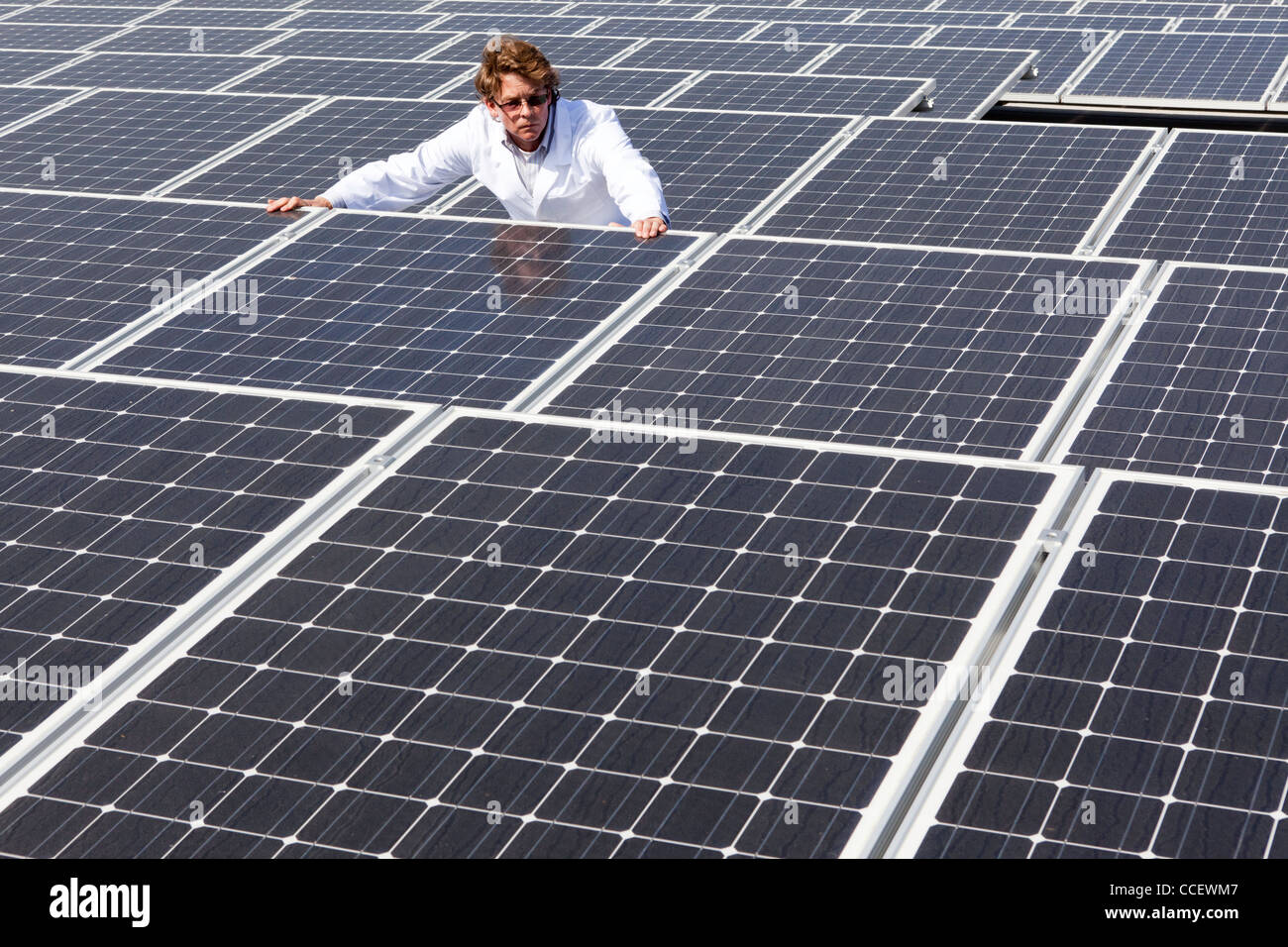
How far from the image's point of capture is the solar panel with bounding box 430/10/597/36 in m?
25.5

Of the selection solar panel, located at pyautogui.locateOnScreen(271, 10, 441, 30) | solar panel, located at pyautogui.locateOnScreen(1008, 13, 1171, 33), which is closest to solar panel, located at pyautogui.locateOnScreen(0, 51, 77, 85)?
solar panel, located at pyautogui.locateOnScreen(271, 10, 441, 30)

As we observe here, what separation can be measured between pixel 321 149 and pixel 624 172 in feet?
20.3

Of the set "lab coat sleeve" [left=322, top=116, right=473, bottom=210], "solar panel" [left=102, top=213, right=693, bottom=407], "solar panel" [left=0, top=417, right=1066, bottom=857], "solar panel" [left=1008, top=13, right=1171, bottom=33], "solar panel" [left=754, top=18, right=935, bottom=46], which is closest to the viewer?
"solar panel" [left=0, top=417, right=1066, bottom=857]

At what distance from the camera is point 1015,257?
10.2 metres

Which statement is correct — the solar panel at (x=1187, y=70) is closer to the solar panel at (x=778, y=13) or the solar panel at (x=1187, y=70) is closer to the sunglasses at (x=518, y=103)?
the solar panel at (x=778, y=13)

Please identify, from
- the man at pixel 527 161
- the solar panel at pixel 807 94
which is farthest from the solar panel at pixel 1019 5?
the man at pixel 527 161

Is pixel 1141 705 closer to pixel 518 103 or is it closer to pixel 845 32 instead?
pixel 518 103

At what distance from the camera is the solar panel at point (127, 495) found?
6426 mm

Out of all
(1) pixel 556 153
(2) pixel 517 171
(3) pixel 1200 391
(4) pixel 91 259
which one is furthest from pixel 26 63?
(3) pixel 1200 391

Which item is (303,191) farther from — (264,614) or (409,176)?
(264,614)

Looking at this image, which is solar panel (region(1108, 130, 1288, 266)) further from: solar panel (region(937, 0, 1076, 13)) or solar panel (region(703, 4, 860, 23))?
solar panel (region(703, 4, 860, 23))

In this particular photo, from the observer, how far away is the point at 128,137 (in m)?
17.8

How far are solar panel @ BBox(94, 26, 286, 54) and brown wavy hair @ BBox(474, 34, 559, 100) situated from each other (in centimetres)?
1410
